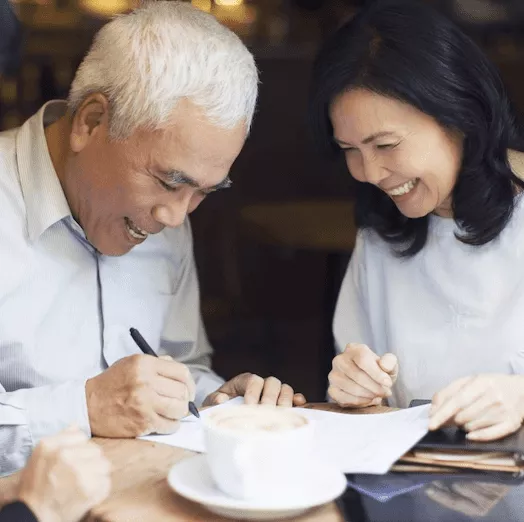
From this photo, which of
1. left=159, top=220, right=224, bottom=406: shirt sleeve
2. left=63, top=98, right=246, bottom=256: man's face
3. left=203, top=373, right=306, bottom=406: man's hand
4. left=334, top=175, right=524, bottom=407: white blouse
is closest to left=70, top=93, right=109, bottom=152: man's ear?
left=63, top=98, right=246, bottom=256: man's face

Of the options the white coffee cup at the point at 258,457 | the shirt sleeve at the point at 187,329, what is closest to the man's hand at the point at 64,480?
the white coffee cup at the point at 258,457

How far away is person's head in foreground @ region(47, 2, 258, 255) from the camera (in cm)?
170

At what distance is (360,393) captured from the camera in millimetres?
1664

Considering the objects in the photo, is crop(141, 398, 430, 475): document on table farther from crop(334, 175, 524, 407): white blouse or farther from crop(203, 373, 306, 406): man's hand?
crop(334, 175, 524, 407): white blouse

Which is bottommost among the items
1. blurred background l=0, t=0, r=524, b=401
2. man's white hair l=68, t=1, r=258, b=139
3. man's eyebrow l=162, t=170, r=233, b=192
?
blurred background l=0, t=0, r=524, b=401

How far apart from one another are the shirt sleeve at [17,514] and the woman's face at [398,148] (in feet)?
3.34

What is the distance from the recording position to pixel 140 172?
175 cm

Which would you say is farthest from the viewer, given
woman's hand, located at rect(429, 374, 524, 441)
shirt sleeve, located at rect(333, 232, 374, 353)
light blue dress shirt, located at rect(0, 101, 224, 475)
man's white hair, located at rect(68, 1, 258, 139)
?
shirt sleeve, located at rect(333, 232, 374, 353)

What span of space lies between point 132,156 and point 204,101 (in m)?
0.17

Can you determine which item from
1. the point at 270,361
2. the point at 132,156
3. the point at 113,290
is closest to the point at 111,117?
the point at 132,156

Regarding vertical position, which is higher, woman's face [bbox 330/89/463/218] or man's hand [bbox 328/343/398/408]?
woman's face [bbox 330/89/463/218]

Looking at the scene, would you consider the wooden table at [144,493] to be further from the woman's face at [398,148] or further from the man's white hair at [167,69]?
the woman's face at [398,148]

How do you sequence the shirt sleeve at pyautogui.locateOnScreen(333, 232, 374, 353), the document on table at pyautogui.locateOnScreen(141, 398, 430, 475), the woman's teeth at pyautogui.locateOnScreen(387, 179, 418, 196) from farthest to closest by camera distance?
the shirt sleeve at pyautogui.locateOnScreen(333, 232, 374, 353) < the woman's teeth at pyautogui.locateOnScreen(387, 179, 418, 196) < the document on table at pyautogui.locateOnScreen(141, 398, 430, 475)

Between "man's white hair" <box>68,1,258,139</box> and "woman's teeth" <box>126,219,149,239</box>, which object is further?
"woman's teeth" <box>126,219,149,239</box>
